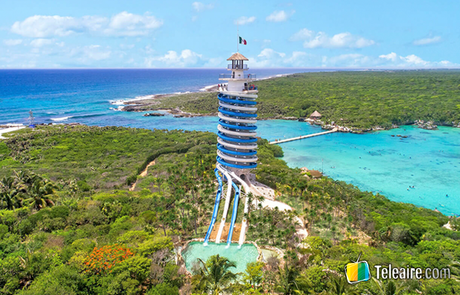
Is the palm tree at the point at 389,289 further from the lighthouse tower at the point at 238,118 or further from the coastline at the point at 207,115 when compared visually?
the coastline at the point at 207,115

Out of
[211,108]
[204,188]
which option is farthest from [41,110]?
[204,188]

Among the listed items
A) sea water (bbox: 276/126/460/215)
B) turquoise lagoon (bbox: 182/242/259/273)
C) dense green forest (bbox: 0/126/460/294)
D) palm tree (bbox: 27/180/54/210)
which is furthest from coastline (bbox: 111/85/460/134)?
turquoise lagoon (bbox: 182/242/259/273)

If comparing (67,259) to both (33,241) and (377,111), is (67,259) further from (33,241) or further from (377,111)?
(377,111)

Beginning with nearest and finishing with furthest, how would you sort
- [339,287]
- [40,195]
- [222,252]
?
[339,287], [222,252], [40,195]

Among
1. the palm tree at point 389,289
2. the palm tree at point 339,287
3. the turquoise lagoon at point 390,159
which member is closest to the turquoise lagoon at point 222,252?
the palm tree at point 339,287

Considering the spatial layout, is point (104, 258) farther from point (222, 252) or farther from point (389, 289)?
point (389, 289)

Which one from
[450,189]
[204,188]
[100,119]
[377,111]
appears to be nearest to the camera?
[204,188]

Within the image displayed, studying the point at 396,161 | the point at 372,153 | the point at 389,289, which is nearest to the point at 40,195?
the point at 389,289
